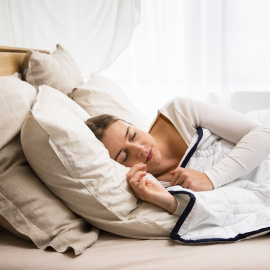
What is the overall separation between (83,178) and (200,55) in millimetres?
2178

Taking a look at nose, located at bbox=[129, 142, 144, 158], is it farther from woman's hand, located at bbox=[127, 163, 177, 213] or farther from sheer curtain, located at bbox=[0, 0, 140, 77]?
sheer curtain, located at bbox=[0, 0, 140, 77]

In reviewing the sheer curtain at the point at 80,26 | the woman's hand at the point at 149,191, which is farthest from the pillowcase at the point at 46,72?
the sheer curtain at the point at 80,26

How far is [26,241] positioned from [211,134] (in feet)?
2.56

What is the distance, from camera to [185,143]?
1422 millimetres

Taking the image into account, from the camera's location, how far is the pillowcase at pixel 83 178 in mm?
915

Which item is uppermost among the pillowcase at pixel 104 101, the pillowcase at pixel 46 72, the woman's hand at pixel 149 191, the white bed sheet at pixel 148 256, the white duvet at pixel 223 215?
the pillowcase at pixel 46 72

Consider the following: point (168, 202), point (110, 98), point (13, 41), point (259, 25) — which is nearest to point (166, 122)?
point (110, 98)

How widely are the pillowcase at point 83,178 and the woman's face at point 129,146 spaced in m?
0.24

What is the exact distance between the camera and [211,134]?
4.58 ft

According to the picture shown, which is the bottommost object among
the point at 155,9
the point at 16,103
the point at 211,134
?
the point at 211,134

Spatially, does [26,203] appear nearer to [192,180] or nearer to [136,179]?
[136,179]

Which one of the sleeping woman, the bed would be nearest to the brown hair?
the sleeping woman

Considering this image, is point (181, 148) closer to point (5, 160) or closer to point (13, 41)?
point (5, 160)

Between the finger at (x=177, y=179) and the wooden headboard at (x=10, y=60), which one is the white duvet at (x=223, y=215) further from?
the wooden headboard at (x=10, y=60)
